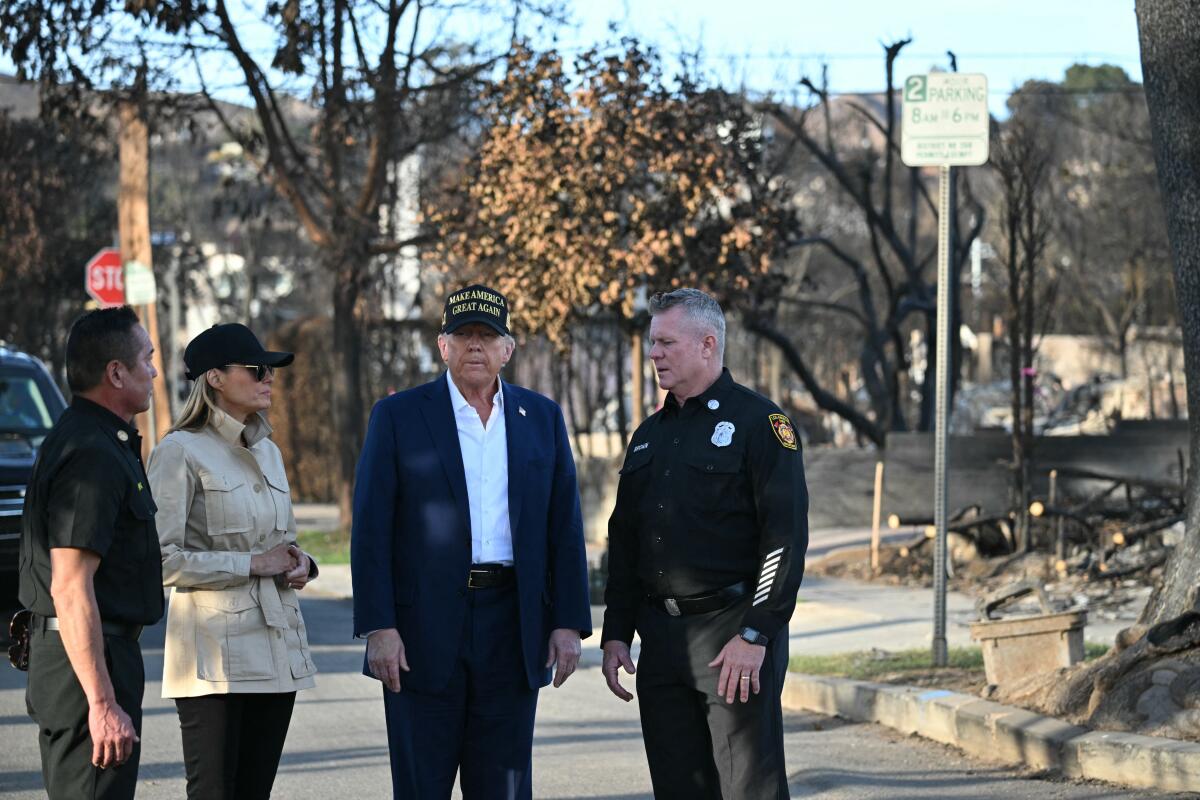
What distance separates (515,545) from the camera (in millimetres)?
5059

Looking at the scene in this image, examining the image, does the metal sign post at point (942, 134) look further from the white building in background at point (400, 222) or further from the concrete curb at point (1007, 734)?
the white building in background at point (400, 222)

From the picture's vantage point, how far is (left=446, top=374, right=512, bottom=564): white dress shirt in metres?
5.06

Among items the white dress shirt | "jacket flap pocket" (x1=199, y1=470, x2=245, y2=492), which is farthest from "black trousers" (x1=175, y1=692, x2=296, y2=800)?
the white dress shirt

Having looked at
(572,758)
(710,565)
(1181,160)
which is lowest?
(572,758)

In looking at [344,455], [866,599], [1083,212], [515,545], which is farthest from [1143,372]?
[515,545]

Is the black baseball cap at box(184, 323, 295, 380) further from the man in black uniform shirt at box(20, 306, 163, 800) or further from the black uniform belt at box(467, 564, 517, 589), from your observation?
the black uniform belt at box(467, 564, 517, 589)

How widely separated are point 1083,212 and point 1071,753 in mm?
A: 39730

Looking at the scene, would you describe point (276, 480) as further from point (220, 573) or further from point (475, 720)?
point (475, 720)

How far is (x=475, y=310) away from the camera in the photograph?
5070 millimetres

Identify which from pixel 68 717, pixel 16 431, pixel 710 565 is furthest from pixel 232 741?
pixel 16 431

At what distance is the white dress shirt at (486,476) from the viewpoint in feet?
16.6

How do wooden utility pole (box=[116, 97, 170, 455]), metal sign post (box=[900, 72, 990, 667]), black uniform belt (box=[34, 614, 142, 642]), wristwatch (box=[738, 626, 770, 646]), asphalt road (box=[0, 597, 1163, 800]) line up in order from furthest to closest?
wooden utility pole (box=[116, 97, 170, 455]), metal sign post (box=[900, 72, 990, 667]), asphalt road (box=[0, 597, 1163, 800]), wristwatch (box=[738, 626, 770, 646]), black uniform belt (box=[34, 614, 142, 642])

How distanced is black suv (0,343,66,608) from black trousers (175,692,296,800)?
5.75 m

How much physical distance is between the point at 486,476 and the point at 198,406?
3.04 feet
